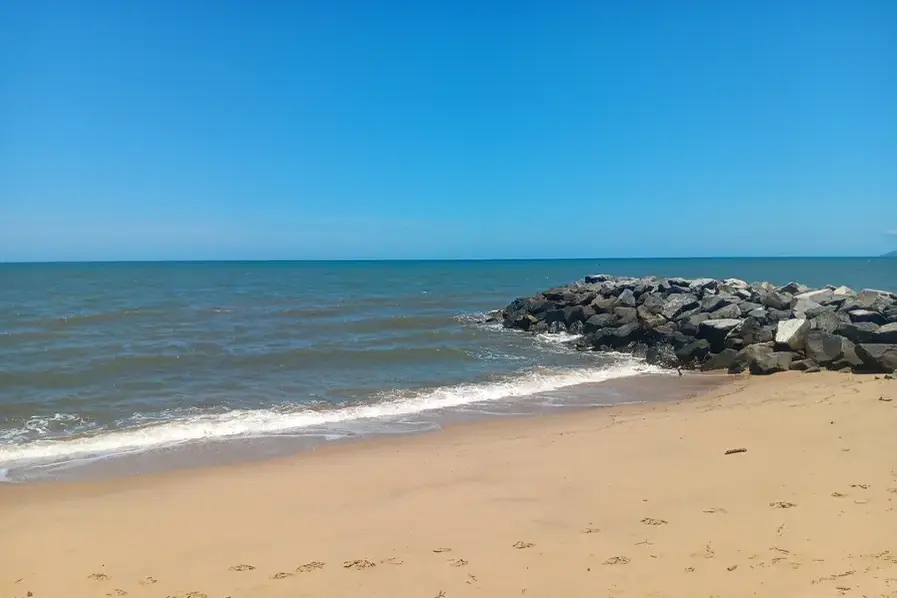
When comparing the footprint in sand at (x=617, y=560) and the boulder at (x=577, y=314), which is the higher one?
the boulder at (x=577, y=314)

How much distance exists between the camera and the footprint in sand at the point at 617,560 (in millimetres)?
4250

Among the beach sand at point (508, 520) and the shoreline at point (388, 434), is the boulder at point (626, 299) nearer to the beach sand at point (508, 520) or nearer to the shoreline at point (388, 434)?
the shoreline at point (388, 434)

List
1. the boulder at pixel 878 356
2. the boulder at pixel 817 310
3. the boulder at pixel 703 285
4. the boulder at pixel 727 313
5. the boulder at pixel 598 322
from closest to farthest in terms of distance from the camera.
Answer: the boulder at pixel 878 356 < the boulder at pixel 817 310 < the boulder at pixel 727 313 < the boulder at pixel 598 322 < the boulder at pixel 703 285

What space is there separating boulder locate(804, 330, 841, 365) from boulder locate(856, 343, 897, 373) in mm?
512

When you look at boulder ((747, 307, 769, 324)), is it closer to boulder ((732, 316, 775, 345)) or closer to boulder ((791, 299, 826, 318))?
boulder ((732, 316, 775, 345))

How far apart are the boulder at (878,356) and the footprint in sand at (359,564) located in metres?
10.6

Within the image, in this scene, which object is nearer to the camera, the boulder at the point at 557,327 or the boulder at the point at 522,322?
the boulder at the point at 557,327

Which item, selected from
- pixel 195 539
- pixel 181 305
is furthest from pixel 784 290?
pixel 181 305

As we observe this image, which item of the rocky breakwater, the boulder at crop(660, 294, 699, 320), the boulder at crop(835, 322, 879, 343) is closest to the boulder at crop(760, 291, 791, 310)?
the rocky breakwater

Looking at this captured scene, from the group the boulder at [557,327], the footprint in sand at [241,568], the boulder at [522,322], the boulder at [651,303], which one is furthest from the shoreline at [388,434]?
the boulder at [522,322]

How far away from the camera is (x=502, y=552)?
4.58m

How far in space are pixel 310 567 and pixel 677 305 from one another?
16033mm

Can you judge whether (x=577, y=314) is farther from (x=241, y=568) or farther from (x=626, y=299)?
(x=241, y=568)

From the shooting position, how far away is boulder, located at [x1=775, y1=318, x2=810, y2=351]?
13062mm
